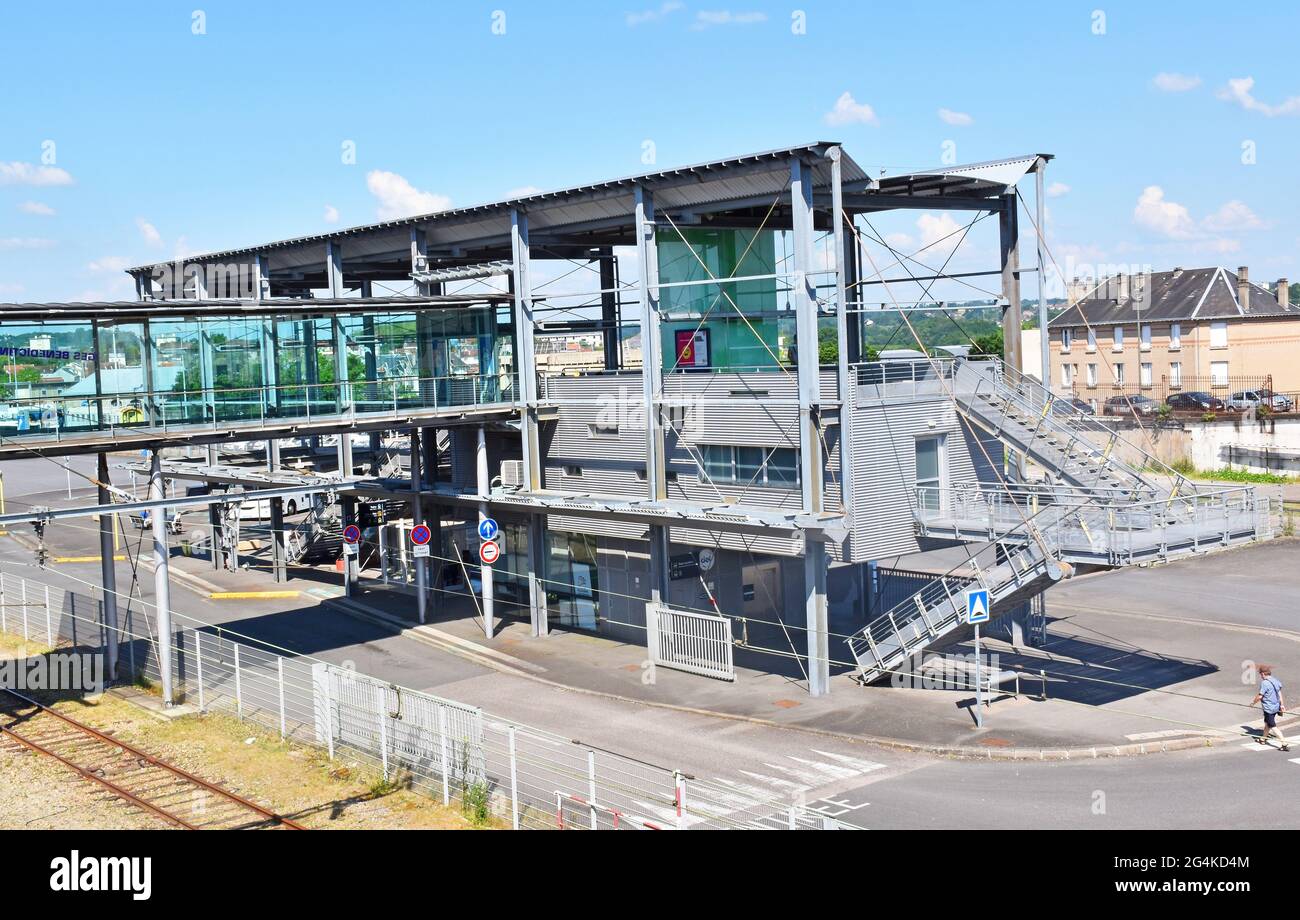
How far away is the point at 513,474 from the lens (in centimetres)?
3028

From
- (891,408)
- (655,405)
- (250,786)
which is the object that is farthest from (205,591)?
(891,408)

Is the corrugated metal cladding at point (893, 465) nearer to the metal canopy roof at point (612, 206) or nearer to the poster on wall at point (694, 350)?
the metal canopy roof at point (612, 206)

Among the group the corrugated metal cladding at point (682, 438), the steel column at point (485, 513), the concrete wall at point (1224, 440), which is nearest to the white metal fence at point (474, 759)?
the steel column at point (485, 513)

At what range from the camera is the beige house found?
61.8m

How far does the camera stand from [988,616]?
2109 centimetres

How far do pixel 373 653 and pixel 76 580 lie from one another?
15.8m

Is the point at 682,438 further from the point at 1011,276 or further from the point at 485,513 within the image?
the point at 1011,276

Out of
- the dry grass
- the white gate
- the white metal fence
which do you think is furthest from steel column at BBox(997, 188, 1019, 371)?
the dry grass

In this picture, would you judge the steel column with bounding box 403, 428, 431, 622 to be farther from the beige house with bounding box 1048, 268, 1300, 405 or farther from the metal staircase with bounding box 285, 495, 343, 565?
the beige house with bounding box 1048, 268, 1300, 405

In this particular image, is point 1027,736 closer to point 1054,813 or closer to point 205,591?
point 1054,813

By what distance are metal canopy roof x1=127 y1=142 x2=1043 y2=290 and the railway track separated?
14972 mm

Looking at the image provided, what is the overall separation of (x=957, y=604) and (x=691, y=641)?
240 inches

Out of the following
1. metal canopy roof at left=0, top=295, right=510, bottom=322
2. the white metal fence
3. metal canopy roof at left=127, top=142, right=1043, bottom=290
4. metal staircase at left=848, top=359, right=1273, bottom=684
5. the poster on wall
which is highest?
metal canopy roof at left=127, top=142, right=1043, bottom=290

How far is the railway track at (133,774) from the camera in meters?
16.5
